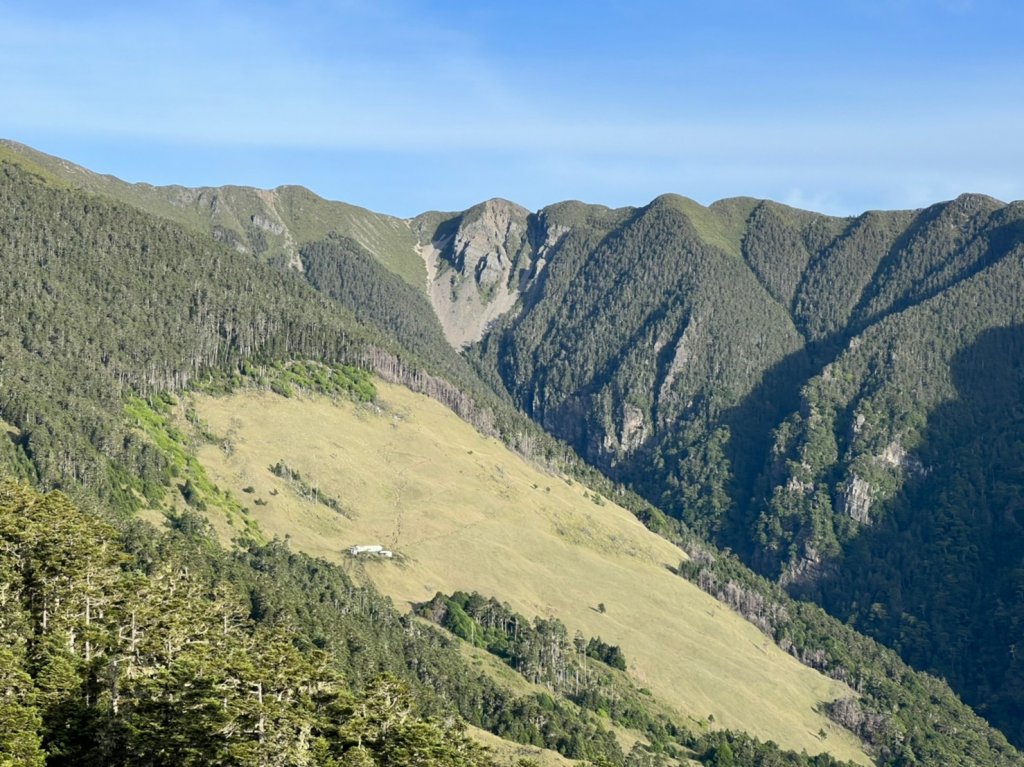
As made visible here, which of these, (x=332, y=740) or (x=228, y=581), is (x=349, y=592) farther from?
(x=332, y=740)

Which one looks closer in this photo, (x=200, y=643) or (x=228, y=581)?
(x=200, y=643)

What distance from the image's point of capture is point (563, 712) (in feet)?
626

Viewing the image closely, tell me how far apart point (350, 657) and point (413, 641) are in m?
37.1

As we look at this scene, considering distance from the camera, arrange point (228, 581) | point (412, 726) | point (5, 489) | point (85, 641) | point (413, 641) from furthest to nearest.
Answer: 1. point (413, 641)
2. point (228, 581)
3. point (5, 489)
4. point (85, 641)
5. point (412, 726)

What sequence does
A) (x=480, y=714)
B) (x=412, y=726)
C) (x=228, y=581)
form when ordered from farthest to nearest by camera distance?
(x=480, y=714)
(x=228, y=581)
(x=412, y=726)

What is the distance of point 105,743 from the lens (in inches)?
3027

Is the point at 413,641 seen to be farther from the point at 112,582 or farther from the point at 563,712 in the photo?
the point at 112,582

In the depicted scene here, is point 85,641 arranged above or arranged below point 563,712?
above

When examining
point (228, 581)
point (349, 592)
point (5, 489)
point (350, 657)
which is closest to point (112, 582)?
point (5, 489)

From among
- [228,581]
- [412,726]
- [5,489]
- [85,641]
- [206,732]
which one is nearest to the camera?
[206,732]

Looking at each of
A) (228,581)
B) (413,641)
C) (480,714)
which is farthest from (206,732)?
(413,641)

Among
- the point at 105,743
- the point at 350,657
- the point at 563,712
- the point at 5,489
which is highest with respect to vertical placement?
the point at 5,489

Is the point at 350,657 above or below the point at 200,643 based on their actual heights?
below

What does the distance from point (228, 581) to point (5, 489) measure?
35.4 meters
